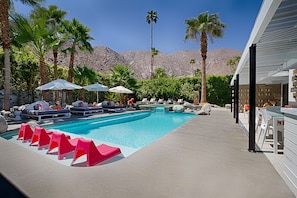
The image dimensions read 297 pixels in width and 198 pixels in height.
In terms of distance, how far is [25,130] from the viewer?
252 inches

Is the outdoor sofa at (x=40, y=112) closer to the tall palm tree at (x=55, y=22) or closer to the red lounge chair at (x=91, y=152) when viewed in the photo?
the tall palm tree at (x=55, y=22)

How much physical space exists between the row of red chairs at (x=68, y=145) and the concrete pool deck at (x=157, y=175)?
16.0 inches

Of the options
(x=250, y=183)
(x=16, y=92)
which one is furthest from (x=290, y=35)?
(x=16, y=92)

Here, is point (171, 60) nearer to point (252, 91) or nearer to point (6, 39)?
point (6, 39)

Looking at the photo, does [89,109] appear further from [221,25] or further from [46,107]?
[221,25]

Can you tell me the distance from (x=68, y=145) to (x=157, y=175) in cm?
273

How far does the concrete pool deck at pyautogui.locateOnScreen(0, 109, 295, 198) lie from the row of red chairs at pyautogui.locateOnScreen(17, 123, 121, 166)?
1.33 feet

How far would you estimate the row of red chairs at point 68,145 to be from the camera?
166 inches

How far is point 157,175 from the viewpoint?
3.42 metres

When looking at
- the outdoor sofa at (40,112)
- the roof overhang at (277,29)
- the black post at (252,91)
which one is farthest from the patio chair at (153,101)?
the black post at (252,91)

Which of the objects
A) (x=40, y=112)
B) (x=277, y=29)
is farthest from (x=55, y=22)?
(x=277, y=29)

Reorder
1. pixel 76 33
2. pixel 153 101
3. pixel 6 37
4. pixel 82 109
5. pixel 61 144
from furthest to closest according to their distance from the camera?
pixel 153 101 → pixel 76 33 → pixel 82 109 → pixel 6 37 → pixel 61 144

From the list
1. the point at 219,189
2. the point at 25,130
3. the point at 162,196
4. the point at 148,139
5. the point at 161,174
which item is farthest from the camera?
the point at 148,139

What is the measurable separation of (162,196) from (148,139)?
5.92 meters
